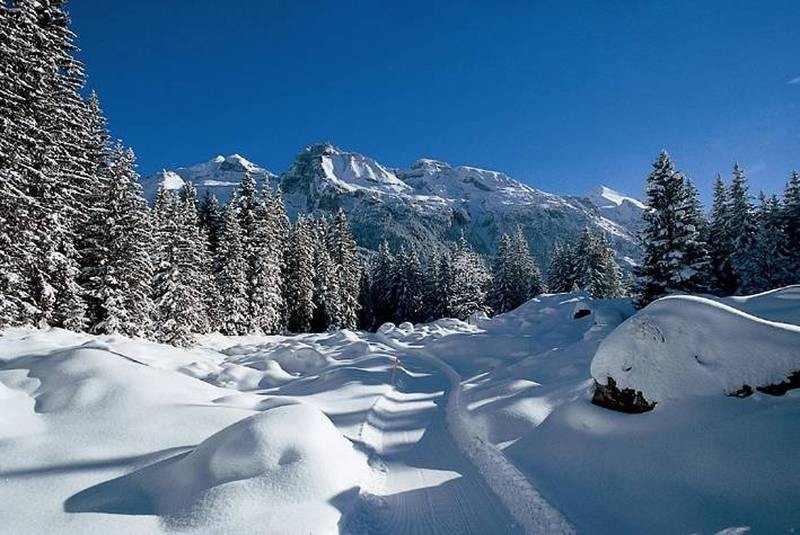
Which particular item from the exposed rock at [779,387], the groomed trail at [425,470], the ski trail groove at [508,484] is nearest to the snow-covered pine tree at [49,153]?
the groomed trail at [425,470]

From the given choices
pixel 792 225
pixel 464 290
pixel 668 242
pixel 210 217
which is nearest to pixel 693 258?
pixel 668 242

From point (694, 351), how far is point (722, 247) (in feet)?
143

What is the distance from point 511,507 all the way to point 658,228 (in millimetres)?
23659

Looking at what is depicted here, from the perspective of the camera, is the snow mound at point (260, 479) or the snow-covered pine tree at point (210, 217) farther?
the snow-covered pine tree at point (210, 217)

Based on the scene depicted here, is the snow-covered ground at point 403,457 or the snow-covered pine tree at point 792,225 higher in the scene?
the snow-covered pine tree at point 792,225

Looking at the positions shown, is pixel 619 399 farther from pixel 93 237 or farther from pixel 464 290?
pixel 464 290

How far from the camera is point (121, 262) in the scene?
2356 centimetres

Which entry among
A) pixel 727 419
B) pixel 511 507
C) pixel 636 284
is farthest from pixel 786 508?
pixel 636 284

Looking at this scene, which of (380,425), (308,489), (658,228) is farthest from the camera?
(658,228)

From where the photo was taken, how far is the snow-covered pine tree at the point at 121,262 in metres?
22.8

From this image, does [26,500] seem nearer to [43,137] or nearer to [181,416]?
[181,416]

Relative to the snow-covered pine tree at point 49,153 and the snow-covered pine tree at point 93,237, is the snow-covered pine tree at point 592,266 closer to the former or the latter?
the snow-covered pine tree at point 93,237

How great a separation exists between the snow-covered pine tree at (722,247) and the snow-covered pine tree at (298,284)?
4082 centimetres

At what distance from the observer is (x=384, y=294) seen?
221 feet
